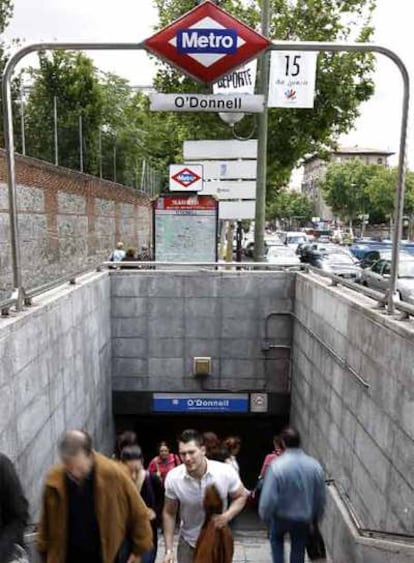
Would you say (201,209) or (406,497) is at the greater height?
(201,209)

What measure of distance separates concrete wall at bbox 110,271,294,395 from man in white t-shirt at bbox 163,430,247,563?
6.82 m

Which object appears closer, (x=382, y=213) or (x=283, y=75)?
(x=283, y=75)

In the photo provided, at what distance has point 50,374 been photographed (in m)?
6.77

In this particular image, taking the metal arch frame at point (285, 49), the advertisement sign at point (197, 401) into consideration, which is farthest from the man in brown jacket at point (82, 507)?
the advertisement sign at point (197, 401)

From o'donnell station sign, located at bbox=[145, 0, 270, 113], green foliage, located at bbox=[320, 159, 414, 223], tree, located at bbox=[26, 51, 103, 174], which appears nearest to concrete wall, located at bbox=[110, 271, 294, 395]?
o'donnell station sign, located at bbox=[145, 0, 270, 113]

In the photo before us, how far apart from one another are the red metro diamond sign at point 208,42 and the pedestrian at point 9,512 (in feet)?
10.2

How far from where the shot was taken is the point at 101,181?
2038cm

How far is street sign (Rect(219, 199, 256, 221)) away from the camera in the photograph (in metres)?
11.7

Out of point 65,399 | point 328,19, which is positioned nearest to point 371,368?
point 65,399

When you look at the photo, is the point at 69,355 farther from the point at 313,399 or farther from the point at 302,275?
the point at 302,275

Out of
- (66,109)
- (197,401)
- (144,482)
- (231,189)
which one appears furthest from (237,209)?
(66,109)

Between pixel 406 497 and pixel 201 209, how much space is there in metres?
7.43

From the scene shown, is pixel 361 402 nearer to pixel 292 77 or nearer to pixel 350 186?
pixel 292 77

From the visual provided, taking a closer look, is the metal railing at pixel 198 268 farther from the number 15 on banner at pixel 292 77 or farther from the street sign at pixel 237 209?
the number 15 on banner at pixel 292 77
